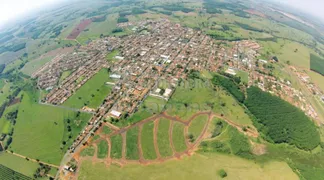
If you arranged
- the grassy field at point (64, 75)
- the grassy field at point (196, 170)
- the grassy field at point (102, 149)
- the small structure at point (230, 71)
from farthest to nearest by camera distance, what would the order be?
the small structure at point (230, 71)
the grassy field at point (64, 75)
the grassy field at point (102, 149)
the grassy field at point (196, 170)

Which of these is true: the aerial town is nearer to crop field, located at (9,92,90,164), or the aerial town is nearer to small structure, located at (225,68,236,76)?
small structure, located at (225,68,236,76)

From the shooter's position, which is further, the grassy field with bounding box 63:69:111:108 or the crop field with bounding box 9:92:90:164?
the grassy field with bounding box 63:69:111:108

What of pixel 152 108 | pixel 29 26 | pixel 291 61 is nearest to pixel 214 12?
pixel 291 61

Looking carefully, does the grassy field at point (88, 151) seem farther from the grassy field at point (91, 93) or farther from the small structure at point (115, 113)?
the grassy field at point (91, 93)

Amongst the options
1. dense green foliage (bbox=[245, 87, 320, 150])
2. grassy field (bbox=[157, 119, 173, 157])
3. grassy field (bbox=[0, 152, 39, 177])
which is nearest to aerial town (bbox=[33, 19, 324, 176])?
dense green foliage (bbox=[245, 87, 320, 150])

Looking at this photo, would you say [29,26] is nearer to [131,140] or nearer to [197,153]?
[131,140]

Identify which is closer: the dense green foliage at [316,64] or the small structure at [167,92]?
the small structure at [167,92]

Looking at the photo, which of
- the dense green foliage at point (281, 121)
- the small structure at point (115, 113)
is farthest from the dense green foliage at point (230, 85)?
the small structure at point (115, 113)
